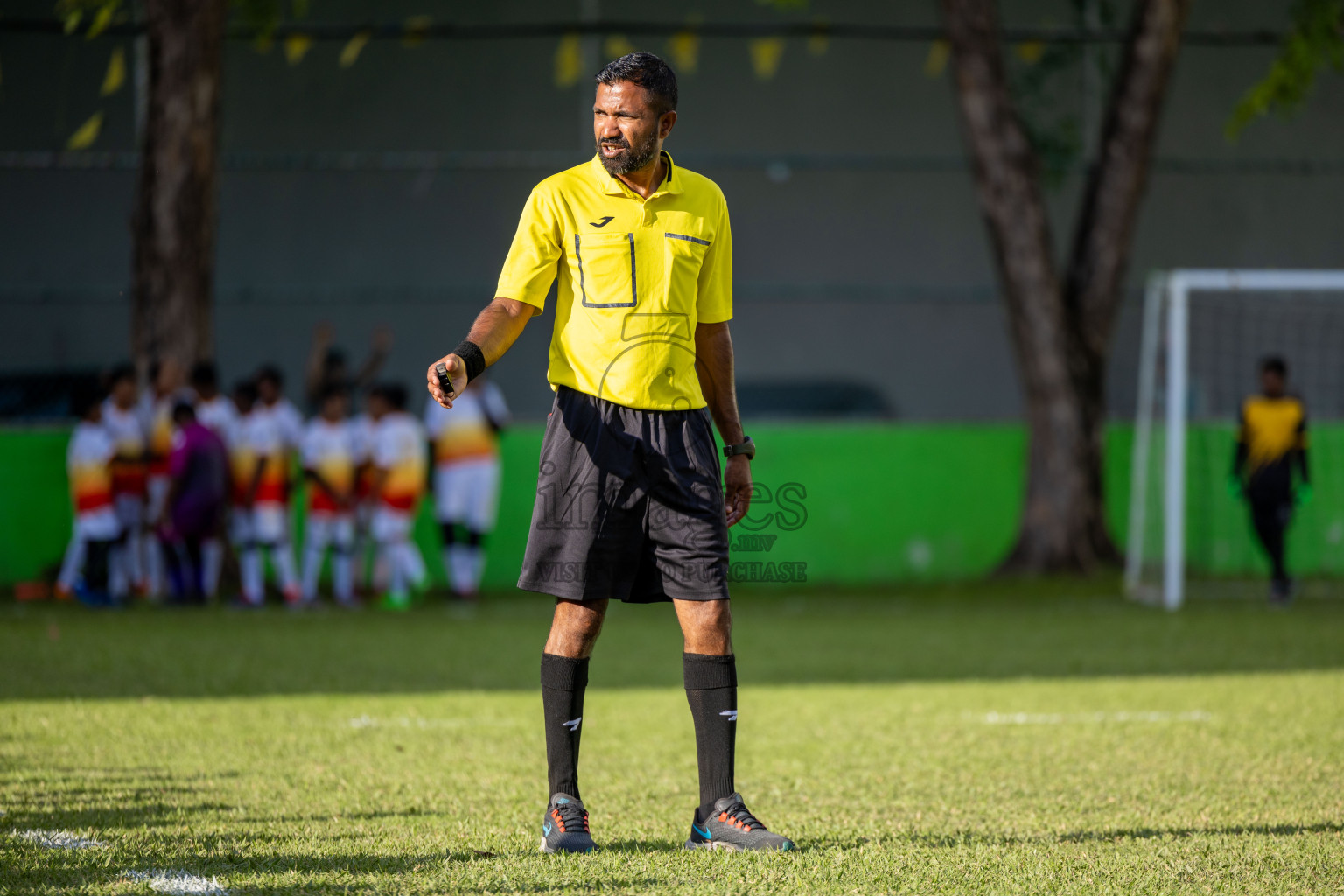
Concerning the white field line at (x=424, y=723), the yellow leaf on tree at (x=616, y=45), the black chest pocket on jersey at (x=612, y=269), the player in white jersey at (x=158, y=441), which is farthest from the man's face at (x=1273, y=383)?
the black chest pocket on jersey at (x=612, y=269)

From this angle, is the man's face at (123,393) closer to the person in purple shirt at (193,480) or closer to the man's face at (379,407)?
the person in purple shirt at (193,480)

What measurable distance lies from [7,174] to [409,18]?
172 inches

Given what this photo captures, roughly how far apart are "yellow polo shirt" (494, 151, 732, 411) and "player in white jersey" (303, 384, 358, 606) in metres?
8.64

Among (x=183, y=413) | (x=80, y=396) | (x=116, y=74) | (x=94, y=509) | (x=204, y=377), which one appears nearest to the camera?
(x=183, y=413)

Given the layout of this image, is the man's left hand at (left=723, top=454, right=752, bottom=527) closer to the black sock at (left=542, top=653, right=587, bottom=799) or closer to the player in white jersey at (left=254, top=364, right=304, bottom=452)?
the black sock at (left=542, top=653, right=587, bottom=799)

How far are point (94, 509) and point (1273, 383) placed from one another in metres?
9.26

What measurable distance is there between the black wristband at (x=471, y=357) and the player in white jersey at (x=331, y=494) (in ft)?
28.9

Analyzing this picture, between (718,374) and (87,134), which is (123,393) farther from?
(718,374)

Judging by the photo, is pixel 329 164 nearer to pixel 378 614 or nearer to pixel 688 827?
pixel 378 614

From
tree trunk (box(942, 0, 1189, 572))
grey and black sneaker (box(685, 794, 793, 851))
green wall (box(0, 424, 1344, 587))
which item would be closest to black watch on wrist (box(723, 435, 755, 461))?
grey and black sneaker (box(685, 794, 793, 851))

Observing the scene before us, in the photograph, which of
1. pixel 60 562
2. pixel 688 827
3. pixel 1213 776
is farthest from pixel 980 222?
pixel 688 827

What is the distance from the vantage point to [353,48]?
1616 centimetres

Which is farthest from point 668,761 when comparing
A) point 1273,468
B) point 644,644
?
point 1273,468

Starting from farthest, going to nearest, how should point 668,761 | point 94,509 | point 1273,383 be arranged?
1. point 1273,383
2. point 94,509
3. point 668,761
